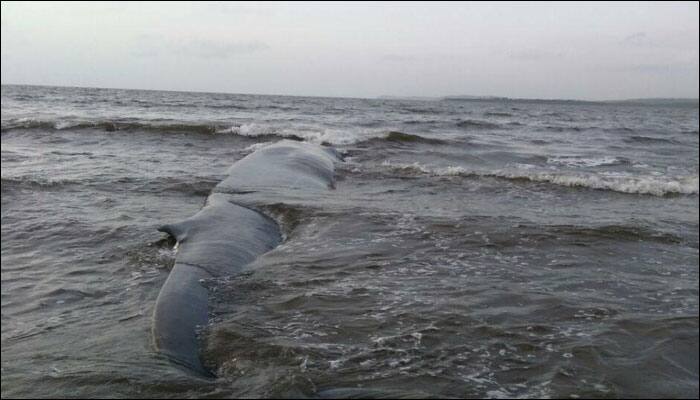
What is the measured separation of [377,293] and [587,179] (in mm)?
7648

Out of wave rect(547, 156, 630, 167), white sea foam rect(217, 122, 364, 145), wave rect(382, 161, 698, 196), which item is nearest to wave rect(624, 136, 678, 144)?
wave rect(547, 156, 630, 167)

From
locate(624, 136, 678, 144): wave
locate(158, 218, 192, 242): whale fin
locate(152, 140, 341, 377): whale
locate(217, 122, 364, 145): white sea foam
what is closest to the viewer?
locate(152, 140, 341, 377): whale

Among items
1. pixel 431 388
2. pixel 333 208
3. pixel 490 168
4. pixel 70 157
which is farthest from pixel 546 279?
pixel 70 157

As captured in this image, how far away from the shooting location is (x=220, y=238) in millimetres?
5590

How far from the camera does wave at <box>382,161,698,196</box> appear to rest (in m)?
9.64

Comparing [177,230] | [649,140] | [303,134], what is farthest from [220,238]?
[649,140]

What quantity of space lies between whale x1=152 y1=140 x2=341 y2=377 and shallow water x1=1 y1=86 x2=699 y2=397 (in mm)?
111

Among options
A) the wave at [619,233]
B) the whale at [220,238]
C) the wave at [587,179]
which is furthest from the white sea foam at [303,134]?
the wave at [619,233]

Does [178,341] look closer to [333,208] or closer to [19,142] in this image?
[333,208]

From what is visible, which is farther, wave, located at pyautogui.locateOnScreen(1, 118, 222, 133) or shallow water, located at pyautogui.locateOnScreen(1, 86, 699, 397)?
wave, located at pyautogui.locateOnScreen(1, 118, 222, 133)

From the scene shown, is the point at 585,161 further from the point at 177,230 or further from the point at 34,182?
the point at 34,182

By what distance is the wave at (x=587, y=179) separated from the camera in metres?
9.64

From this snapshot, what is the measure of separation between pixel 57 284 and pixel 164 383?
6.77 feet

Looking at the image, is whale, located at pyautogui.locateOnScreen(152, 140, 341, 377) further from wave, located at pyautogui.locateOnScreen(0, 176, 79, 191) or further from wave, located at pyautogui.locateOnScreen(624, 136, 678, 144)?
wave, located at pyautogui.locateOnScreen(624, 136, 678, 144)
